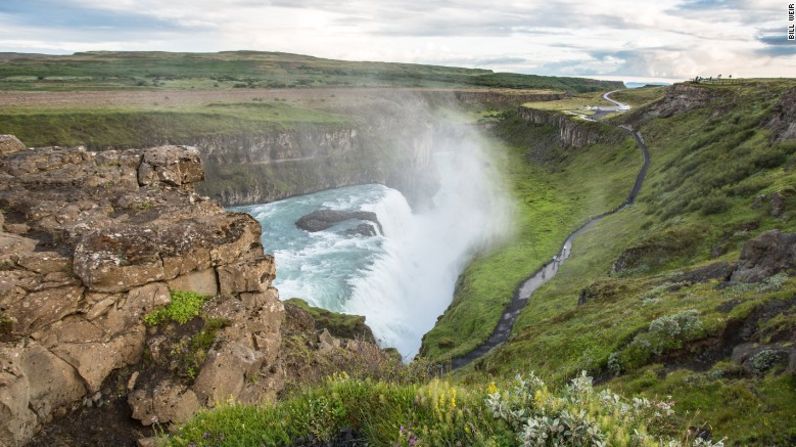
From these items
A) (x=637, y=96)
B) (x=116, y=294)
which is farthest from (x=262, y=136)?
(x=637, y=96)

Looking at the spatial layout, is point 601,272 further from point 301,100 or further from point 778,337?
point 301,100

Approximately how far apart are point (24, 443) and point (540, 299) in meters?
43.0

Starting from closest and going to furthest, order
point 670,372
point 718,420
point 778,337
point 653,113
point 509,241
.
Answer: point 718,420, point 778,337, point 670,372, point 509,241, point 653,113

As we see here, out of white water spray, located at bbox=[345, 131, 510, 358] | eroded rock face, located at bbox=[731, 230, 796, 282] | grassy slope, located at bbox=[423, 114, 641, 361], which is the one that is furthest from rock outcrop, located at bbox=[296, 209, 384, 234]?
eroded rock face, located at bbox=[731, 230, 796, 282]

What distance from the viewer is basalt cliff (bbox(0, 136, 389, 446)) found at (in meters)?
12.6

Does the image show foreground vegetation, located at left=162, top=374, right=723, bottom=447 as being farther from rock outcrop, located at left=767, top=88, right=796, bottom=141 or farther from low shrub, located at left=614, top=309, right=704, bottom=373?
rock outcrop, located at left=767, top=88, right=796, bottom=141

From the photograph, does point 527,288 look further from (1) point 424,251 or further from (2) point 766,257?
(2) point 766,257

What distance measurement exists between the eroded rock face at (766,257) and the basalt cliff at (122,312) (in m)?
20.2

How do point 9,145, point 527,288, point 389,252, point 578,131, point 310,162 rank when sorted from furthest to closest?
point 578,131, point 310,162, point 389,252, point 527,288, point 9,145

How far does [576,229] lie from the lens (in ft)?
235

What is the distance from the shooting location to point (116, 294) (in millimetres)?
13953

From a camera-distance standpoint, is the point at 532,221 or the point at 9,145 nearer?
the point at 9,145

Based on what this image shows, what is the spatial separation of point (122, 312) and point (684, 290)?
A: 2716 centimetres

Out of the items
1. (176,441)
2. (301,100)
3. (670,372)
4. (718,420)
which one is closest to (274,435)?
(176,441)
